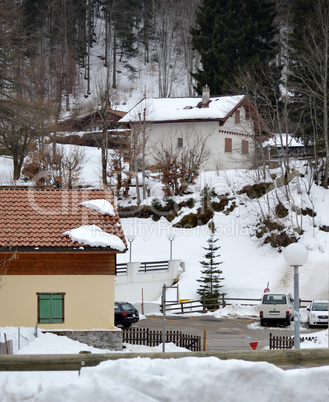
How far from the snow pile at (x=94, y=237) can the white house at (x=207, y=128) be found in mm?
33409

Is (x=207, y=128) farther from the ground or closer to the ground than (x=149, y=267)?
farther from the ground

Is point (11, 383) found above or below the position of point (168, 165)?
below

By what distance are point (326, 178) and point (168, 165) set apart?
533 inches

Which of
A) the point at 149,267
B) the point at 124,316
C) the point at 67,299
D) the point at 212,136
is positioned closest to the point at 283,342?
the point at 67,299

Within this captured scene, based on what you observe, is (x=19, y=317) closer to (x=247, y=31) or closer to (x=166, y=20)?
(x=247, y=31)

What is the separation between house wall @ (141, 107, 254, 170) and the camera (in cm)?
5631

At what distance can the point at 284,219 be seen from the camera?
4484cm

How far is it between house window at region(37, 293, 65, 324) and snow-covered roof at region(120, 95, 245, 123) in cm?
3539

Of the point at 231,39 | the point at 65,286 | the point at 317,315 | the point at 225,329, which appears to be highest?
the point at 231,39

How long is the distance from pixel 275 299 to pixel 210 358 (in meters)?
26.1

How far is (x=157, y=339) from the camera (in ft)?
80.7

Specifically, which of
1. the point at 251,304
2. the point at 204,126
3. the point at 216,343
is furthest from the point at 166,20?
the point at 216,343

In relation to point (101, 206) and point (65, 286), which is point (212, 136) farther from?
point (65, 286)

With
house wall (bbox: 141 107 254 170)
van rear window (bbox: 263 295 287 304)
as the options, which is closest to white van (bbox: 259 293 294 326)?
van rear window (bbox: 263 295 287 304)
